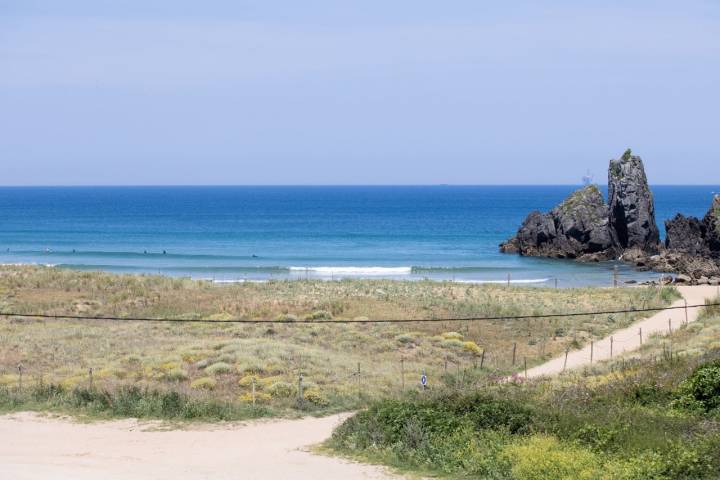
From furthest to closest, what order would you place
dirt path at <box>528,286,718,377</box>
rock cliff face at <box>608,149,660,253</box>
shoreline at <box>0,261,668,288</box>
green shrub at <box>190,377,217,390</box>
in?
1. rock cliff face at <box>608,149,660,253</box>
2. shoreline at <box>0,261,668,288</box>
3. dirt path at <box>528,286,718,377</box>
4. green shrub at <box>190,377,217,390</box>

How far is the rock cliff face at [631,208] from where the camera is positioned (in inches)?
3334

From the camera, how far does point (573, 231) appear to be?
88.3 metres

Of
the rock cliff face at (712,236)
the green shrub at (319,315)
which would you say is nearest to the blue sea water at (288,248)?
the rock cliff face at (712,236)

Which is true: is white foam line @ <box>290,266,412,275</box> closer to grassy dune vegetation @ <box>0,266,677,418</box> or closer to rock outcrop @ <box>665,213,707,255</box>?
grassy dune vegetation @ <box>0,266,677,418</box>

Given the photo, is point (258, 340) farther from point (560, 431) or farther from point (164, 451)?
point (560, 431)

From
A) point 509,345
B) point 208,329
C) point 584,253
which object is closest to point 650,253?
point 584,253

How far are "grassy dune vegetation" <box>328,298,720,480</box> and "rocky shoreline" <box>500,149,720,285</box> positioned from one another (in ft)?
194

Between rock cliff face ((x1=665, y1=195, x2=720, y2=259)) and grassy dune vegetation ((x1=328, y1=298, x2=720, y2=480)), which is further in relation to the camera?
rock cliff face ((x1=665, y1=195, x2=720, y2=259))

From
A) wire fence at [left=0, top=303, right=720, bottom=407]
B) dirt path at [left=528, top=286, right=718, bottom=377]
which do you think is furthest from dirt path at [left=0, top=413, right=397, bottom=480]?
dirt path at [left=528, top=286, right=718, bottom=377]

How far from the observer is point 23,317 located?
42.5m

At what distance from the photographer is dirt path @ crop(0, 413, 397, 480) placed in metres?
16.8

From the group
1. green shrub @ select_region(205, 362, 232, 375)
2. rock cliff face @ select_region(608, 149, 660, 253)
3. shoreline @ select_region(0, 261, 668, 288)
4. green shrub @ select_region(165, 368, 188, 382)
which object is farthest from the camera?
rock cliff face @ select_region(608, 149, 660, 253)

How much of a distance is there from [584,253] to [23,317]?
60347 mm

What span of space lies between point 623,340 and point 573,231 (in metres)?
52.8
